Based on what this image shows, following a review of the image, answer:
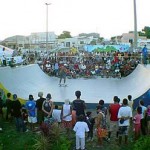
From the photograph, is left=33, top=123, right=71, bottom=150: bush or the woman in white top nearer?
left=33, top=123, right=71, bottom=150: bush

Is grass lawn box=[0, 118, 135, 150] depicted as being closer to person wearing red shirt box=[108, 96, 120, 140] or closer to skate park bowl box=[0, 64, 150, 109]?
person wearing red shirt box=[108, 96, 120, 140]

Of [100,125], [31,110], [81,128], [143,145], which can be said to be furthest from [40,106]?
[143,145]

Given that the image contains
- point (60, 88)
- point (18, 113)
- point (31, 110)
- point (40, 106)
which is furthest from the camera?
point (60, 88)

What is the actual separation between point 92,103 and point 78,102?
4.33 metres

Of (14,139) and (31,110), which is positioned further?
A: (31,110)

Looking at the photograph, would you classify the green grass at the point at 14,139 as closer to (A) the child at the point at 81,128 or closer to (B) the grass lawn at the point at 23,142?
(B) the grass lawn at the point at 23,142

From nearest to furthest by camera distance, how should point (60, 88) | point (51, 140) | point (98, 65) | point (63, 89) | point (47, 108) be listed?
point (51, 140)
point (47, 108)
point (63, 89)
point (60, 88)
point (98, 65)

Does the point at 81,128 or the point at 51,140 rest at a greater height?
the point at 81,128

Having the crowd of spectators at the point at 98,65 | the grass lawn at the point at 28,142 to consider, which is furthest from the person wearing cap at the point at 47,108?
the crowd of spectators at the point at 98,65

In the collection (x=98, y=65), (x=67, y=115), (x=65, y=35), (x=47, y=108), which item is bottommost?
(x=67, y=115)

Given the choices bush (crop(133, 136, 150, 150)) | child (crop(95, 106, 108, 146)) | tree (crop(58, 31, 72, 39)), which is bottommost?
bush (crop(133, 136, 150, 150))

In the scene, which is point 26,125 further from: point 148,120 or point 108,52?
point 108,52

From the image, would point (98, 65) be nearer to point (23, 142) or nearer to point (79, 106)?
point (79, 106)

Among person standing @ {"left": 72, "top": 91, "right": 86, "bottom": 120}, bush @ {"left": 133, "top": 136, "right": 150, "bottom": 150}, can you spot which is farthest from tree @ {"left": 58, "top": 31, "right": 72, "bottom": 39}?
bush @ {"left": 133, "top": 136, "right": 150, "bottom": 150}
